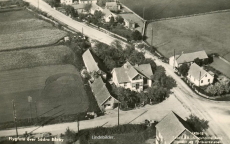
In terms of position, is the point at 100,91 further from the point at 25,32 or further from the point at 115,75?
the point at 25,32

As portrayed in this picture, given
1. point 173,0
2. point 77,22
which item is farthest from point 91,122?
point 173,0

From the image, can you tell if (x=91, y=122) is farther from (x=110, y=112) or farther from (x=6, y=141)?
(x=6, y=141)

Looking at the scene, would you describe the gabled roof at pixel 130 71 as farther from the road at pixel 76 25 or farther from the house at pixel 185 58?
the road at pixel 76 25

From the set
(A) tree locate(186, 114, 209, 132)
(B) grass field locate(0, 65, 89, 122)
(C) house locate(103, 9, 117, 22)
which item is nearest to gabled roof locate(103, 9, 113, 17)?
(C) house locate(103, 9, 117, 22)

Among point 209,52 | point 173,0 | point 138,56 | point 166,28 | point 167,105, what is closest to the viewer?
point 167,105

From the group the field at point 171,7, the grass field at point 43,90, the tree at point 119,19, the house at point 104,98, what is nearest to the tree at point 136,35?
the tree at point 119,19

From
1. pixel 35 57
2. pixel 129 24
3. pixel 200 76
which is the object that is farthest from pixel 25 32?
pixel 200 76
